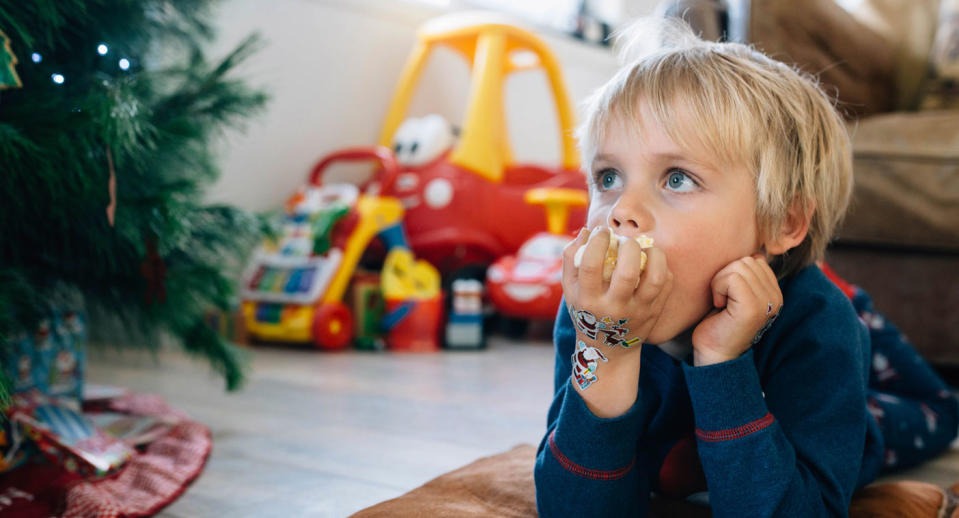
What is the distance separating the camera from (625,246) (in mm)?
556

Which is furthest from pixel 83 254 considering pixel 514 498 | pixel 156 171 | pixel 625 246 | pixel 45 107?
pixel 625 246

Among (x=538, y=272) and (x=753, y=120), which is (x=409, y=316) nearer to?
(x=538, y=272)

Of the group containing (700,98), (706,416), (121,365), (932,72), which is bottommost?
(121,365)

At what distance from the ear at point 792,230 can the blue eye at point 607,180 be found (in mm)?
142

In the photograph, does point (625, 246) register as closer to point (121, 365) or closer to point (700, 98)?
point (700, 98)

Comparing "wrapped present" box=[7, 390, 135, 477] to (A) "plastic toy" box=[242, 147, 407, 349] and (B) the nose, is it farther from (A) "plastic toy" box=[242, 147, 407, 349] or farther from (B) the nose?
(A) "plastic toy" box=[242, 147, 407, 349]

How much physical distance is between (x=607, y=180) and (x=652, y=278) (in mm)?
148

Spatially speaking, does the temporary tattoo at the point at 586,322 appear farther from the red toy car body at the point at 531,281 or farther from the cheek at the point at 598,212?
the red toy car body at the point at 531,281

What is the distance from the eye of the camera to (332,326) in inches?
80.0

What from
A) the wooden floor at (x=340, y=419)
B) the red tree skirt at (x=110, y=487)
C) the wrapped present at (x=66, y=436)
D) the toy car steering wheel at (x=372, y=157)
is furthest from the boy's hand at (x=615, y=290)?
the toy car steering wheel at (x=372, y=157)

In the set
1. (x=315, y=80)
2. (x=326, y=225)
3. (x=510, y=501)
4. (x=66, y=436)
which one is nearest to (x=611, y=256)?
(x=510, y=501)

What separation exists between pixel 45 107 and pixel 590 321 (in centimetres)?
59

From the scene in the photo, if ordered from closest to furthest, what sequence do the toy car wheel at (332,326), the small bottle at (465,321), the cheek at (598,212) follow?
the cheek at (598,212) < the toy car wheel at (332,326) < the small bottle at (465,321)

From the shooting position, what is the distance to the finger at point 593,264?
21.9 inches
